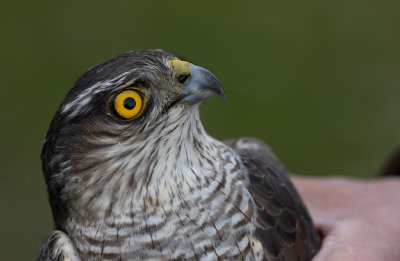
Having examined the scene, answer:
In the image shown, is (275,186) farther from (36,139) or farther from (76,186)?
(36,139)

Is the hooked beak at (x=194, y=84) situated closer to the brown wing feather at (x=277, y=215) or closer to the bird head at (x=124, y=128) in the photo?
the bird head at (x=124, y=128)

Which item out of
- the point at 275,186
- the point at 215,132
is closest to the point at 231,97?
the point at 215,132

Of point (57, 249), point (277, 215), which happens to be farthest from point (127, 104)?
point (277, 215)

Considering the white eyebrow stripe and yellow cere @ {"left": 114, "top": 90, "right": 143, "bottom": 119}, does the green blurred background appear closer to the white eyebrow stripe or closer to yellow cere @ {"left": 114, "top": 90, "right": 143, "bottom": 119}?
the white eyebrow stripe

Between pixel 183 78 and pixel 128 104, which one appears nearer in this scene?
pixel 128 104

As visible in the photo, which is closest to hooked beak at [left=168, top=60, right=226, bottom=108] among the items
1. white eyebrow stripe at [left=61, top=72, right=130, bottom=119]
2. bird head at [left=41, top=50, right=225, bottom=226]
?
bird head at [left=41, top=50, right=225, bottom=226]

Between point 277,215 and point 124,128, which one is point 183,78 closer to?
point 124,128

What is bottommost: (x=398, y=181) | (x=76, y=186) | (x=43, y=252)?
(x=398, y=181)
